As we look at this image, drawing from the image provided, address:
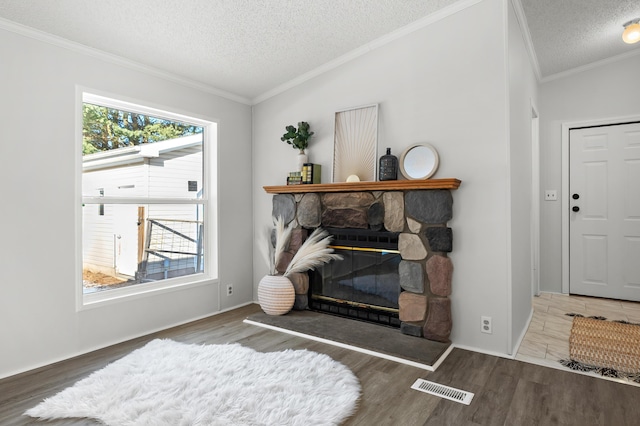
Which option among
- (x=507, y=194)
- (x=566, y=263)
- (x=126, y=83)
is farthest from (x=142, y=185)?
(x=566, y=263)

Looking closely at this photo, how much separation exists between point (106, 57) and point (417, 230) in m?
2.77

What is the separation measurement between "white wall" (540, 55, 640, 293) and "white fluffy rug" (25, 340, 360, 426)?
3.34 meters

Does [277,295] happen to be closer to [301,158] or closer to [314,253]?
[314,253]

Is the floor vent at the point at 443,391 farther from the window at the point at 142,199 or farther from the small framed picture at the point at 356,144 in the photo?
the window at the point at 142,199

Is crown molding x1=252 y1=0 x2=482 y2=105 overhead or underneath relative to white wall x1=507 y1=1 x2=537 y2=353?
overhead

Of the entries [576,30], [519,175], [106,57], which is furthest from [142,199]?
[576,30]

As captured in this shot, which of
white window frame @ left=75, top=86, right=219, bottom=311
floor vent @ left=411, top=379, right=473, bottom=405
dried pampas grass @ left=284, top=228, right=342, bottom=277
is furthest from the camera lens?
dried pampas grass @ left=284, top=228, right=342, bottom=277

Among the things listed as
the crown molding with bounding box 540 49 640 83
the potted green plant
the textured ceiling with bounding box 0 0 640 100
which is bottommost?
the potted green plant

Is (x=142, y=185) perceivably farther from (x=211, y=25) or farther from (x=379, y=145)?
(x=379, y=145)

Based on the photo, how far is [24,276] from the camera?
7.73ft

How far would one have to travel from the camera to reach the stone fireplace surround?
2631 millimetres

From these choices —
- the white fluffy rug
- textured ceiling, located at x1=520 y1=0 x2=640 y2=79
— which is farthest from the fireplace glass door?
textured ceiling, located at x1=520 y1=0 x2=640 y2=79

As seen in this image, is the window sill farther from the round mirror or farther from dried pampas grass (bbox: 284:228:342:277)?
the round mirror

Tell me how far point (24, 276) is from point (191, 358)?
123 cm
